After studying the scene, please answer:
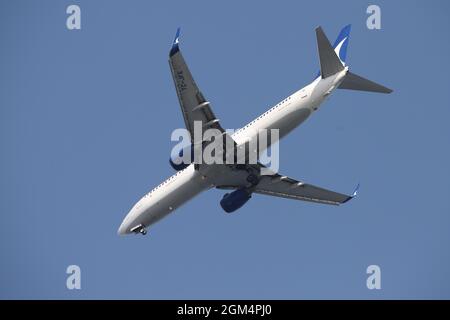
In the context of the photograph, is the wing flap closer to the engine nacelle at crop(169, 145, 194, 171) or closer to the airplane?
the airplane

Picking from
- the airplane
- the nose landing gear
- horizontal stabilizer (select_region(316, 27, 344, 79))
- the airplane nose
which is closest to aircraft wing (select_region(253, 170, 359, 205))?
the airplane

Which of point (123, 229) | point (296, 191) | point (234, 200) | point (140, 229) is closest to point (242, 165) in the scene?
point (234, 200)

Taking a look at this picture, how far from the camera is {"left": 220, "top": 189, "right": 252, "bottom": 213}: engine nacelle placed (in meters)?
57.9

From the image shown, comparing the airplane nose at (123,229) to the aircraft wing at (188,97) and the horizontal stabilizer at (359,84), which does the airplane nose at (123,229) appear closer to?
the aircraft wing at (188,97)

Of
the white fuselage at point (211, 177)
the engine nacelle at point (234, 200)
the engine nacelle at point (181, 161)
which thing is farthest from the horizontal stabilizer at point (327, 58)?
the engine nacelle at point (234, 200)

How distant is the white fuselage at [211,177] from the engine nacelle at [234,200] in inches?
61.6

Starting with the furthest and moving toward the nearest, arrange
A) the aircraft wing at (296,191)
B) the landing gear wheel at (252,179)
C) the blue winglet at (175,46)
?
the aircraft wing at (296,191)
the landing gear wheel at (252,179)
the blue winglet at (175,46)

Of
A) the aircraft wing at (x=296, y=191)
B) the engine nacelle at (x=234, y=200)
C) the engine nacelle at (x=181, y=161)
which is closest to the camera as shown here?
the engine nacelle at (x=181, y=161)

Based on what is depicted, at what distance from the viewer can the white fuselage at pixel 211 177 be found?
51594 millimetres

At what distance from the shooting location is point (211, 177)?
55.4 m

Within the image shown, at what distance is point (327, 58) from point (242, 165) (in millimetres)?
9328

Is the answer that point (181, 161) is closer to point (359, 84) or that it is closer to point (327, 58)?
point (327, 58)
